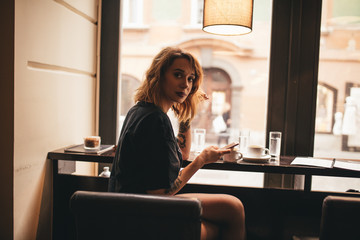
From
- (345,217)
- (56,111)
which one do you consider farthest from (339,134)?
(56,111)

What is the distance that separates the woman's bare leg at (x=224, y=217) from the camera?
140 centimetres

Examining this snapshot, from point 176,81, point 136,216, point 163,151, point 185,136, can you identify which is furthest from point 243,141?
point 136,216

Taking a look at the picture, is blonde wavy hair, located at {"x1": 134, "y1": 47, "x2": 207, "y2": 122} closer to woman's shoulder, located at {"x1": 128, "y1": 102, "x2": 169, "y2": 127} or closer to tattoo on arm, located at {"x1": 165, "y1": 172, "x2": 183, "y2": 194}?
woman's shoulder, located at {"x1": 128, "y1": 102, "x2": 169, "y2": 127}

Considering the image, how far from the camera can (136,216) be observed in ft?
2.99

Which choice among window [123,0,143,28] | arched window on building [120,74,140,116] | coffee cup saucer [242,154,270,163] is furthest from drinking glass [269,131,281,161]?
window [123,0,143,28]

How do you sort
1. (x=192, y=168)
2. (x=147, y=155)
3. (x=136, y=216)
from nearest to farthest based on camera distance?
(x=136, y=216) < (x=147, y=155) < (x=192, y=168)

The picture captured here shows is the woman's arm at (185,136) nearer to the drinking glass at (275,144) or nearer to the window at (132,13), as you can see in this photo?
the drinking glass at (275,144)

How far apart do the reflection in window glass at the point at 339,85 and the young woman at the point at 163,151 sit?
1.06 meters

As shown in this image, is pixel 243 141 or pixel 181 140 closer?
pixel 181 140

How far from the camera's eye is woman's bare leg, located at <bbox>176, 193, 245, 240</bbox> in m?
1.40

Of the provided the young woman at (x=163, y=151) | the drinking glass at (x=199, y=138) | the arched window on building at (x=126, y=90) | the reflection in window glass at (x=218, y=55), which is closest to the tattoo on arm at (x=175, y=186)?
the young woman at (x=163, y=151)

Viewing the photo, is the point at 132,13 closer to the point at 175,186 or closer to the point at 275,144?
the point at 275,144

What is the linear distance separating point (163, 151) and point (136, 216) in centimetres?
33

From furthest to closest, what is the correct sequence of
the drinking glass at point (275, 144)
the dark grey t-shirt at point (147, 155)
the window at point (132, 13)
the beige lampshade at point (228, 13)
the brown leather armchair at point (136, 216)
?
the window at point (132, 13)
the drinking glass at point (275, 144)
the beige lampshade at point (228, 13)
the dark grey t-shirt at point (147, 155)
the brown leather armchair at point (136, 216)
